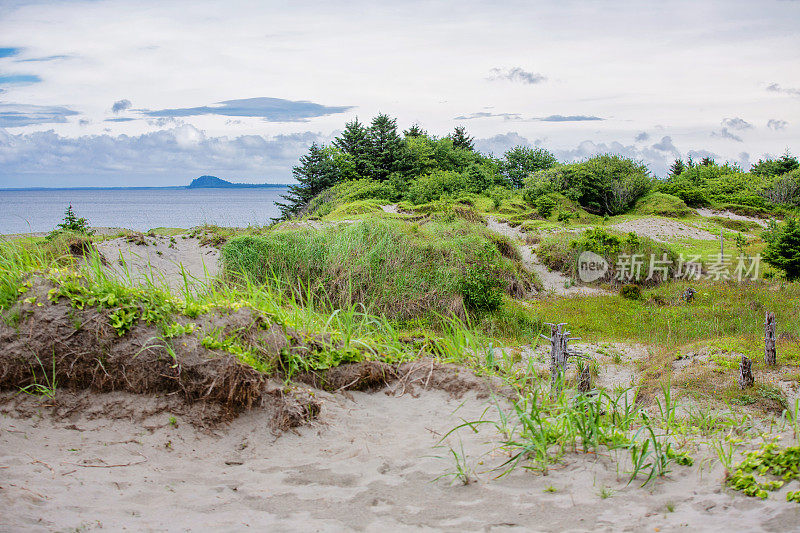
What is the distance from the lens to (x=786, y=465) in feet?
10.5

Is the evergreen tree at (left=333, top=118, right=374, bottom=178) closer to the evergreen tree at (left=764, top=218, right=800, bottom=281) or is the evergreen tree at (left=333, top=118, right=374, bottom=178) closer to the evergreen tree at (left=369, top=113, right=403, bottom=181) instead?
the evergreen tree at (left=369, top=113, right=403, bottom=181)

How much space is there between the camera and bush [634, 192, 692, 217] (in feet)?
99.8

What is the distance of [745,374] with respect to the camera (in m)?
8.12

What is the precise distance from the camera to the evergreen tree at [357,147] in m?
38.7

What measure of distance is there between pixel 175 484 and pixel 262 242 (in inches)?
406

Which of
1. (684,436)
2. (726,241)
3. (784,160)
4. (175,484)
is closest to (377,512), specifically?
(175,484)

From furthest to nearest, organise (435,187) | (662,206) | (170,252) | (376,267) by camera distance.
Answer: (662,206), (435,187), (170,252), (376,267)

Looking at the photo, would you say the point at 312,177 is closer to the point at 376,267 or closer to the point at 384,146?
the point at 384,146

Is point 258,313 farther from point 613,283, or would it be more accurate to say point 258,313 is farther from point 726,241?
point 726,241

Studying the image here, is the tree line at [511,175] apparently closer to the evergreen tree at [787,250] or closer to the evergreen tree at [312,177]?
the evergreen tree at [312,177]

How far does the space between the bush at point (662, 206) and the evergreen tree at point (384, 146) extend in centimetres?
1531

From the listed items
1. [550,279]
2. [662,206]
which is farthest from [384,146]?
[550,279]

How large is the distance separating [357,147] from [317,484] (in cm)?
3756

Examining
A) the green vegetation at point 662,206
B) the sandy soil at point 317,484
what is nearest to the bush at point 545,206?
the green vegetation at point 662,206
